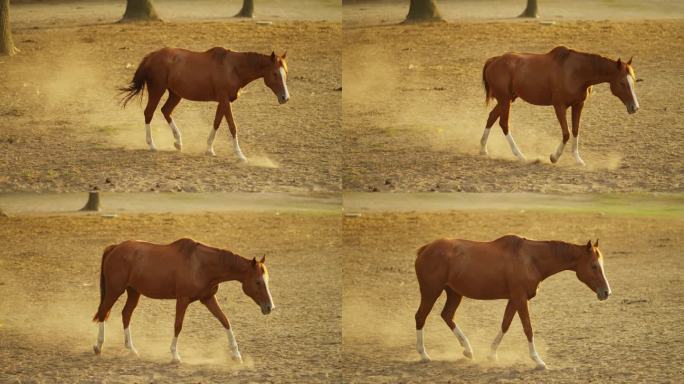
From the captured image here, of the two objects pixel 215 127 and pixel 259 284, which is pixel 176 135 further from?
pixel 259 284

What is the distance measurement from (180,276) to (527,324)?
11.8 feet

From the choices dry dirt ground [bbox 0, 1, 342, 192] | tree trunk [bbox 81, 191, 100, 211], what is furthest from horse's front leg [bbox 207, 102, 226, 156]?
tree trunk [bbox 81, 191, 100, 211]

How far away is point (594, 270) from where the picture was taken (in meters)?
14.3

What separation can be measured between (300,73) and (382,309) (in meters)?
4.70

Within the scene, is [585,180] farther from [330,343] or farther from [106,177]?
[106,177]

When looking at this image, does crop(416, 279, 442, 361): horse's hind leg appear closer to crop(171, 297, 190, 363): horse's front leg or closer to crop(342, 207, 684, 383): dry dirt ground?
crop(342, 207, 684, 383): dry dirt ground

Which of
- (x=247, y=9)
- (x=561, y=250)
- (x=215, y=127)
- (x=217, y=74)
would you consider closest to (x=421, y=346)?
(x=561, y=250)

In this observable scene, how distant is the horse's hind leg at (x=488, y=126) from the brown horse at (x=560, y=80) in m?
0.09

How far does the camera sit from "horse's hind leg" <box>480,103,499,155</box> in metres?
15.3

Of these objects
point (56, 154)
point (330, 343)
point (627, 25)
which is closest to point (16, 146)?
point (56, 154)

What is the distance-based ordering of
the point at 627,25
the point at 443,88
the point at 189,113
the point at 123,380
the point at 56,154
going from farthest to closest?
the point at 627,25 → the point at 443,88 → the point at 189,113 → the point at 56,154 → the point at 123,380

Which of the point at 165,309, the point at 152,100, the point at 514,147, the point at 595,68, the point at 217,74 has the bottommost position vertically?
the point at 165,309

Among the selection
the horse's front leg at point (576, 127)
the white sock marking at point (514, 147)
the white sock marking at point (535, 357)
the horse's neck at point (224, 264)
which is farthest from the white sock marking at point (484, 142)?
the horse's neck at point (224, 264)

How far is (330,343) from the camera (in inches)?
619
